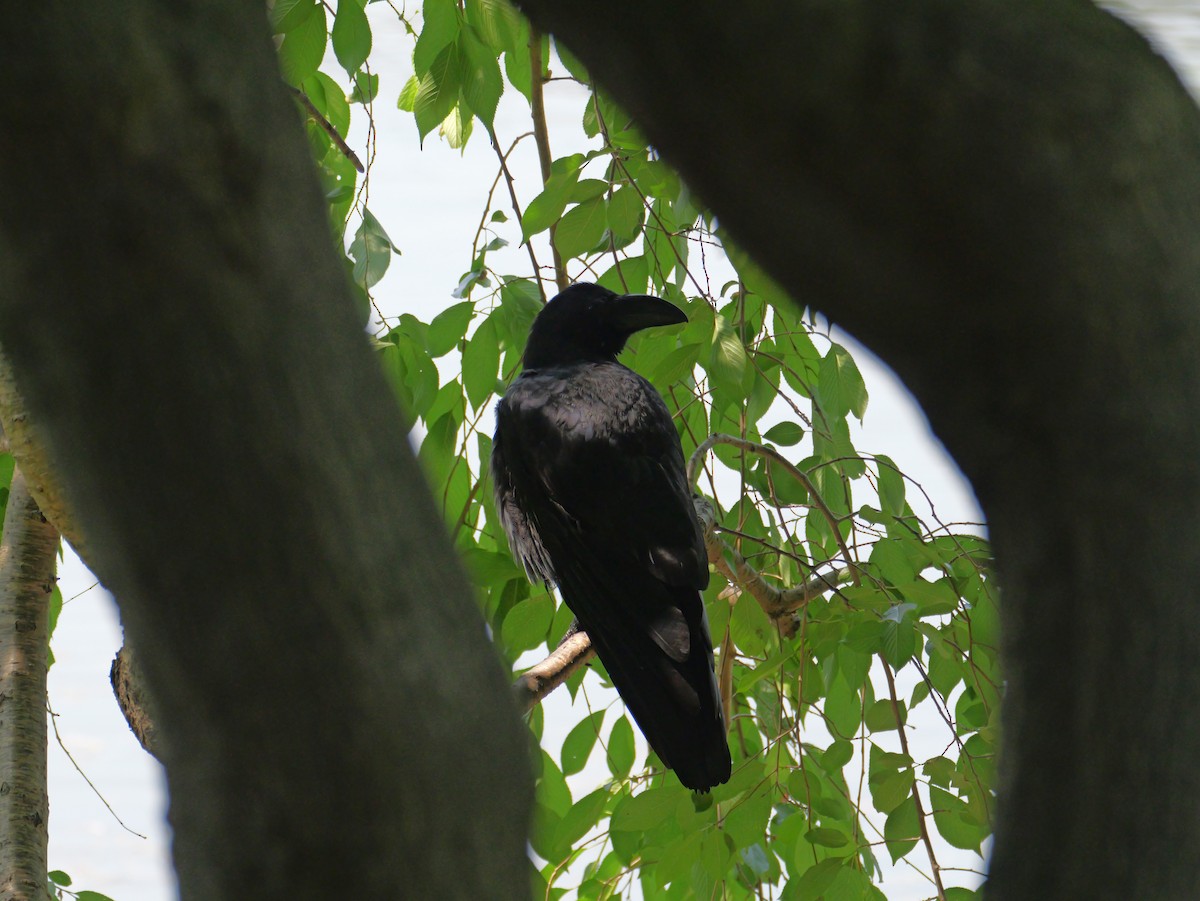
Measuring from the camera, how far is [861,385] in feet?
6.69

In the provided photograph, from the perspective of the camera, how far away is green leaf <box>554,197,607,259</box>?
6.21 ft

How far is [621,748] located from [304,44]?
1.31 m

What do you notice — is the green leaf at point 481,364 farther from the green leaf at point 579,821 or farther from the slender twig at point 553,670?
the green leaf at point 579,821

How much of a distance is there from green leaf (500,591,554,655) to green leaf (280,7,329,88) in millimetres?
911

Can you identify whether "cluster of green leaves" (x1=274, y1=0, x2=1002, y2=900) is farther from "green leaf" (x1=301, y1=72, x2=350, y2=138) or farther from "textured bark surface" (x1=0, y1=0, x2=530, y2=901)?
"textured bark surface" (x1=0, y1=0, x2=530, y2=901)

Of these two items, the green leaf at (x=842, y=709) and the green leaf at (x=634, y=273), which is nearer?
the green leaf at (x=842, y=709)

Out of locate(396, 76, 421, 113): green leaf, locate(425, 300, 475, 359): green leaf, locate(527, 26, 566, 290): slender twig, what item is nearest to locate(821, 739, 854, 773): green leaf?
locate(425, 300, 475, 359): green leaf

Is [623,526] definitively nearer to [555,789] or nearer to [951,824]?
[555,789]

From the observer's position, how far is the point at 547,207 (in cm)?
184

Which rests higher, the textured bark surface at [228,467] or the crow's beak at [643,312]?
the crow's beak at [643,312]

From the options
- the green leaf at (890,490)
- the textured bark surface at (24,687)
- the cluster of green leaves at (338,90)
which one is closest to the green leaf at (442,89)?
the cluster of green leaves at (338,90)

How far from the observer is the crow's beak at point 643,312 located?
234cm

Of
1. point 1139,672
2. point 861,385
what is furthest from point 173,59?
point 861,385

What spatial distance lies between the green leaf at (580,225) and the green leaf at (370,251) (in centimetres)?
34
